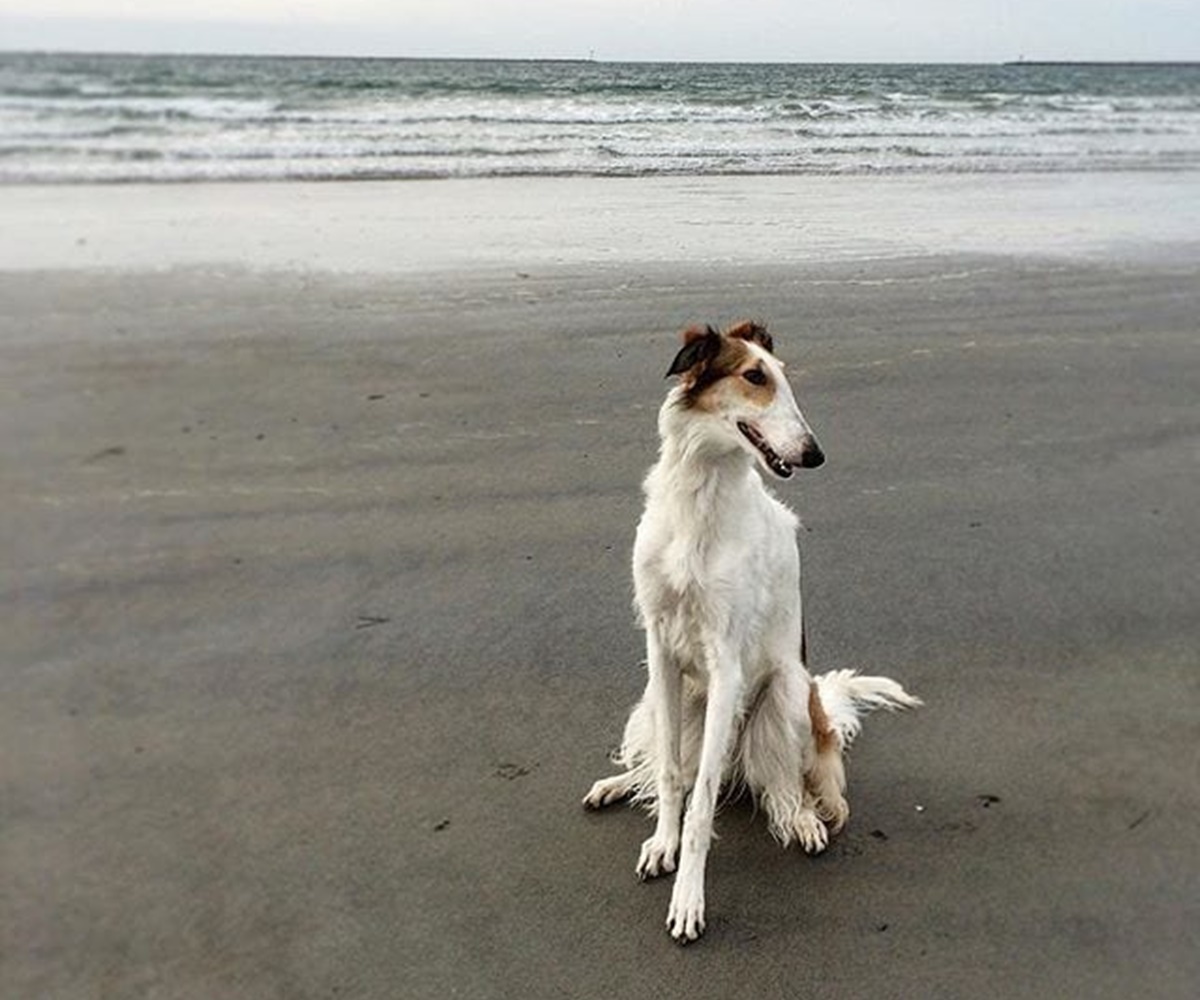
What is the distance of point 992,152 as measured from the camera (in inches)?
696

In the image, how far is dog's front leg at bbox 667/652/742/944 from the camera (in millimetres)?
3146

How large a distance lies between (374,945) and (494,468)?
9.31 ft

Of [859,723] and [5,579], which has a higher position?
[5,579]

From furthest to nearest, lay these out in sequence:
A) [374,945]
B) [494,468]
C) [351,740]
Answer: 1. [494,468]
2. [351,740]
3. [374,945]

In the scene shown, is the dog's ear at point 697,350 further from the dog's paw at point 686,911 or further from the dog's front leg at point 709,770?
the dog's paw at point 686,911

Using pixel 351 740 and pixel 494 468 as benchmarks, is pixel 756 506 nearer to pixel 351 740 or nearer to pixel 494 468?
pixel 351 740

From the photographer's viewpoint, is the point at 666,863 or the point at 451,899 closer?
the point at 451,899

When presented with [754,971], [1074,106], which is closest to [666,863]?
[754,971]

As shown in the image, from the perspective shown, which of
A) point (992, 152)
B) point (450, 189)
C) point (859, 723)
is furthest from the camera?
point (992, 152)

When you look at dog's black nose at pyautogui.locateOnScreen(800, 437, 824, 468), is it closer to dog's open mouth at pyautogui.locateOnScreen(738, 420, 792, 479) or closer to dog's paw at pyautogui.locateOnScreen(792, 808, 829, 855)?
dog's open mouth at pyautogui.locateOnScreen(738, 420, 792, 479)

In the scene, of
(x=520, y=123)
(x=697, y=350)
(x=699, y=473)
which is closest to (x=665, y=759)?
(x=699, y=473)

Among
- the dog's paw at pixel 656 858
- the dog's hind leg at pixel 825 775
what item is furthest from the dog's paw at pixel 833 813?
the dog's paw at pixel 656 858

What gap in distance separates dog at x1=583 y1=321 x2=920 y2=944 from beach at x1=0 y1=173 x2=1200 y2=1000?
0.42ft

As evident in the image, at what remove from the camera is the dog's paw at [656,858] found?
326 centimetres
